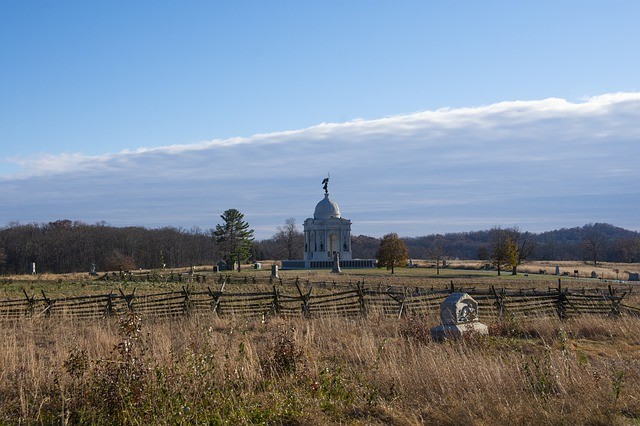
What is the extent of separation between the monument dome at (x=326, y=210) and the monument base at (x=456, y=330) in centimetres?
6150

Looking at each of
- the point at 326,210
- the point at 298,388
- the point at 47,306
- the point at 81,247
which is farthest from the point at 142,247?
the point at 298,388

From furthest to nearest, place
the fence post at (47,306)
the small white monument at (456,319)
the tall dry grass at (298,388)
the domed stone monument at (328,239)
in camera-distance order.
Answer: the domed stone monument at (328,239) < the fence post at (47,306) < the small white monument at (456,319) < the tall dry grass at (298,388)

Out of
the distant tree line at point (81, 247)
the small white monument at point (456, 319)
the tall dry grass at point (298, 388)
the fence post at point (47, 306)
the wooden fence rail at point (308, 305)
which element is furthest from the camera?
the distant tree line at point (81, 247)

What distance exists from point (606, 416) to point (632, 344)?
673 centimetres

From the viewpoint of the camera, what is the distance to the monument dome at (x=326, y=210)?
7462 centimetres

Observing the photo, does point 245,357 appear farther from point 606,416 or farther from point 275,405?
point 606,416

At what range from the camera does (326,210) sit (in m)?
75.2

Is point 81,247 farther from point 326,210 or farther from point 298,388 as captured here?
point 298,388

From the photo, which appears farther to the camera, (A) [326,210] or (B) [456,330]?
(A) [326,210]

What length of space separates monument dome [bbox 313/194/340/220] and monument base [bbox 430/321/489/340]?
61.5 meters

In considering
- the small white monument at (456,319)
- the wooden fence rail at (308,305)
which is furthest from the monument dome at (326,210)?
the small white monument at (456,319)

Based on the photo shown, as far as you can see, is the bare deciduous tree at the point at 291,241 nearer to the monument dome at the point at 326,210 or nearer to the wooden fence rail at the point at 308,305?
the monument dome at the point at 326,210

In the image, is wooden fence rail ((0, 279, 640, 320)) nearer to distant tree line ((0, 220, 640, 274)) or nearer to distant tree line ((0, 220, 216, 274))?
distant tree line ((0, 220, 640, 274))

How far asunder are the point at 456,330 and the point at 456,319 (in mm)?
395
